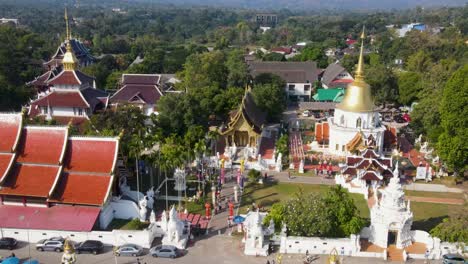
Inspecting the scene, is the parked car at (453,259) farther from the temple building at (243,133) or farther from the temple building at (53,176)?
the temple building at (243,133)

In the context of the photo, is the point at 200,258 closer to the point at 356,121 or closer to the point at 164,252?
the point at 164,252

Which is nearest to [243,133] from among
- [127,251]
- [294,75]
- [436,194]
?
[436,194]

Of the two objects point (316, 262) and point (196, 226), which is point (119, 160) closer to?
point (196, 226)

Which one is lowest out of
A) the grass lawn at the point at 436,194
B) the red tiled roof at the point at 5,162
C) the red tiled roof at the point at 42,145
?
the grass lawn at the point at 436,194

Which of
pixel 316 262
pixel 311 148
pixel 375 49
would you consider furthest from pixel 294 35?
pixel 316 262

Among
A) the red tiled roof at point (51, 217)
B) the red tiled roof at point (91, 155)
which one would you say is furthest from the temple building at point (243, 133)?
the red tiled roof at point (51, 217)

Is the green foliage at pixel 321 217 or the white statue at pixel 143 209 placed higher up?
the green foliage at pixel 321 217
